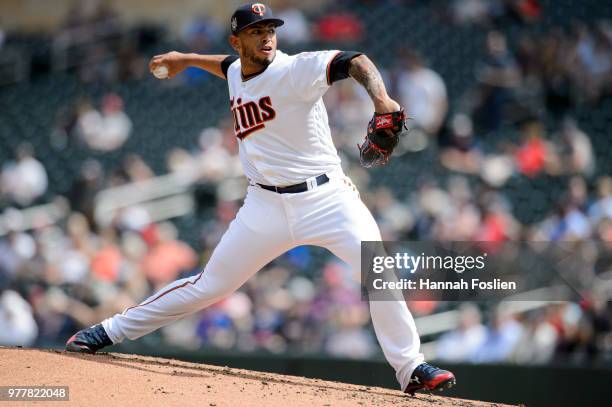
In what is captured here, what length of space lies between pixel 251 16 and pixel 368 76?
74cm

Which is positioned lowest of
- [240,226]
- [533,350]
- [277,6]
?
[533,350]

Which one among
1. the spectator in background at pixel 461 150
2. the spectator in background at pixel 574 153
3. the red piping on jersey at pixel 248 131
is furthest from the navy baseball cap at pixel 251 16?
the spectator in background at pixel 574 153

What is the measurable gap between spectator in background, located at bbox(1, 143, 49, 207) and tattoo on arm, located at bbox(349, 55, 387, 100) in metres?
6.99

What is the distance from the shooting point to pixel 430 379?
182 inches

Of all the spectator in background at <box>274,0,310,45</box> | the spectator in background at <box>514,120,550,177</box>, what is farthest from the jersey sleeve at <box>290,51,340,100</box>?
the spectator in background at <box>274,0,310,45</box>

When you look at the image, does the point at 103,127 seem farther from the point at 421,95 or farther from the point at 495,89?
the point at 495,89

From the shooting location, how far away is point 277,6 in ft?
41.2

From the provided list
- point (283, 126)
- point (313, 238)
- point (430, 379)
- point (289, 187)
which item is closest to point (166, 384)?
point (313, 238)

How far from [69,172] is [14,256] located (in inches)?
72.6

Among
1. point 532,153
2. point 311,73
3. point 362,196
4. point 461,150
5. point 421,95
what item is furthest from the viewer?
point 421,95

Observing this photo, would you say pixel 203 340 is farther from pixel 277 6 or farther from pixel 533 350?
pixel 277 6

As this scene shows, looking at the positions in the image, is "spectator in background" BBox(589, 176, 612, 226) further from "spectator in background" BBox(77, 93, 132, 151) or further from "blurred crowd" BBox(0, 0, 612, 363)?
"spectator in background" BBox(77, 93, 132, 151)

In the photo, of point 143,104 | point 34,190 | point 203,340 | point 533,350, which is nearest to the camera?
point 533,350

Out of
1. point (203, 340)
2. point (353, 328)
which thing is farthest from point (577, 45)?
point (203, 340)
